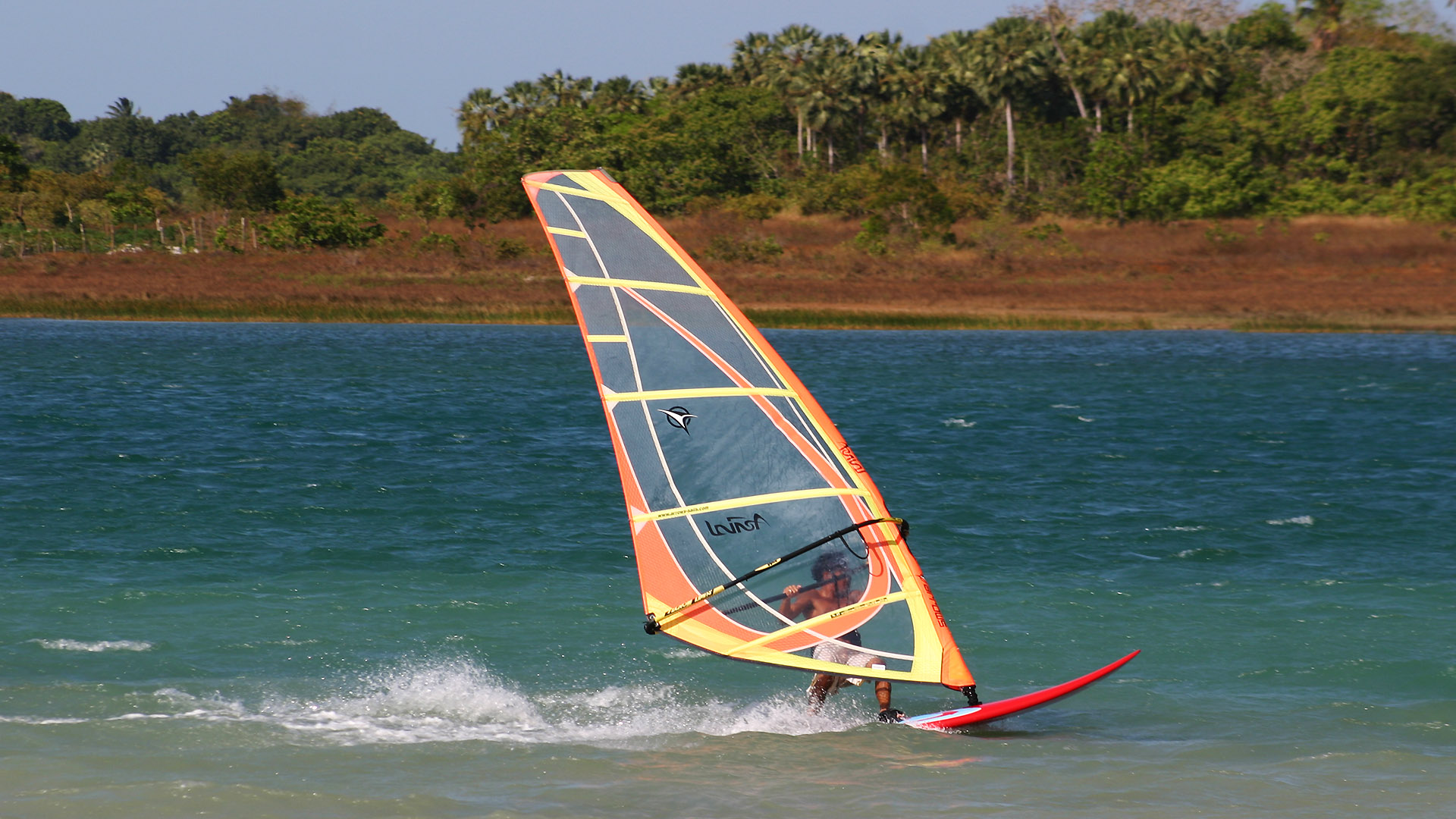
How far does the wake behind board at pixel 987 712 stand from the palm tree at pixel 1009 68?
2407 inches

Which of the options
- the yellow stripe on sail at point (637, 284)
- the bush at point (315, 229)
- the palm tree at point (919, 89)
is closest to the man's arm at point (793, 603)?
the yellow stripe on sail at point (637, 284)

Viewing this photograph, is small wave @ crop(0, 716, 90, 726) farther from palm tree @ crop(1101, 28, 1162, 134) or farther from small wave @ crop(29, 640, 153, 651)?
palm tree @ crop(1101, 28, 1162, 134)

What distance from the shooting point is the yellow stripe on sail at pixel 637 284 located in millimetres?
7836

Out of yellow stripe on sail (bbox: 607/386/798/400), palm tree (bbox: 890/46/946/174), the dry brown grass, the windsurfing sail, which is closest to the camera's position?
the windsurfing sail

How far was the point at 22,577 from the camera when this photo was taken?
14344 mm

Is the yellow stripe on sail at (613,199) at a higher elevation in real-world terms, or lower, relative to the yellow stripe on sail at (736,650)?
higher

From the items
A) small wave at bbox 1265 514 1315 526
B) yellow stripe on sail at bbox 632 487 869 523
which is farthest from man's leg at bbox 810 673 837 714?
small wave at bbox 1265 514 1315 526

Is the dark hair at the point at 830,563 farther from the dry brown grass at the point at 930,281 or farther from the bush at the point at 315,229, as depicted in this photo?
the bush at the point at 315,229

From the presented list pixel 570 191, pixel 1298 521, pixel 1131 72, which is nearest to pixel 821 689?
pixel 570 191

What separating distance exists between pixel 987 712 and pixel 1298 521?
460 inches

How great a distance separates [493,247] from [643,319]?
53.8m

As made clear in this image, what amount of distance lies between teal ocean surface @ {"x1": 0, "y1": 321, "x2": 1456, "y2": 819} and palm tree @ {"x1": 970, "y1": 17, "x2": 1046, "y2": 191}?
133 feet

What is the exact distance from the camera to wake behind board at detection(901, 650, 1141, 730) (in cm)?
852

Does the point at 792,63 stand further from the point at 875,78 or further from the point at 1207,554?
the point at 1207,554
